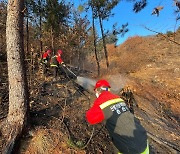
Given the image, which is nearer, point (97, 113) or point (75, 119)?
point (97, 113)

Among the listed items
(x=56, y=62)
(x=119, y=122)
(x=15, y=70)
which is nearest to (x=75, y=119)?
(x=15, y=70)

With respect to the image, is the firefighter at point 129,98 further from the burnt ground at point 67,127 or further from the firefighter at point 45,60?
the firefighter at point 45,60

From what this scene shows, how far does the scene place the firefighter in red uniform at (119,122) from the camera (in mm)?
3895

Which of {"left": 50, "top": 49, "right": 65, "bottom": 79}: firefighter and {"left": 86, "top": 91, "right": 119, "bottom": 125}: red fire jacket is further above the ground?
{"left": 50, "top": 49, "right": 65, "bottom": 79}: firefighter

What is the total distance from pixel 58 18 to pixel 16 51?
1669 cm

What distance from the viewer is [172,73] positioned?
19344 mm

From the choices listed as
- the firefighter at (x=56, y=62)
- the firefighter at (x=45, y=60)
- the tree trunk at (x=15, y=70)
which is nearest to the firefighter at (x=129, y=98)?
the firefighter at (x=56, y=62)

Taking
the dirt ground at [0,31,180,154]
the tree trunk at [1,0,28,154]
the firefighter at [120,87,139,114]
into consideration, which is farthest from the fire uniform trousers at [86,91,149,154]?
the firefighter at [120,87,139,114]

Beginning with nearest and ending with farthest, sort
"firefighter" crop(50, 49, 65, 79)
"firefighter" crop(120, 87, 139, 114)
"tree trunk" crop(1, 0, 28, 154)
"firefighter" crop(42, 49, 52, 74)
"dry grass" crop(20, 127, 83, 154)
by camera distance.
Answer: "dry grass" crop(20, 127, 83, 154) < "tree trunk" crop(1, 0, 28, 154) < "firefighter" crop(120, 87, 139, 114) < "firefighter" crop(50, 49, 65, 79) < "firefighter" crop(42, 49, 52, 74)

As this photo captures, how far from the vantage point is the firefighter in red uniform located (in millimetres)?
3895

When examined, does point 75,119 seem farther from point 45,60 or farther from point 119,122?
point 45,60

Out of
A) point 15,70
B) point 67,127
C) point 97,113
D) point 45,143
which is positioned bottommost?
point 45,143

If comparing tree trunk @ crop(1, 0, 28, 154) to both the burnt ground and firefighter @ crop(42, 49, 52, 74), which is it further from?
firefighter @ crop(42, 49, 52, 74)

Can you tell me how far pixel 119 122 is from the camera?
12.9ft
